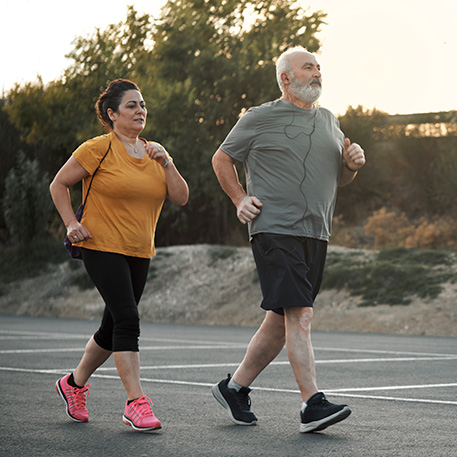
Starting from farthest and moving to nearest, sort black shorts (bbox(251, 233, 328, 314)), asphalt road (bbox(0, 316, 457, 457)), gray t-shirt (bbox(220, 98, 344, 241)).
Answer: gray t-shirt (bbox(220, 98, 344, 241)) → black shorts (bbox(251, 233, 328, 314)) → asphalt road (bbox(0, 316, 457, 457))

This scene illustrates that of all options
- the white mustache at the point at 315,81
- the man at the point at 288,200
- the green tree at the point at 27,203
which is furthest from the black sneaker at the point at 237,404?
the green tree at the point at 27,203

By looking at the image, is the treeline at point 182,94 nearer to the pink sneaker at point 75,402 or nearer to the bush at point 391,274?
the bush at point 391,274

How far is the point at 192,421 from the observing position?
6.52 metres

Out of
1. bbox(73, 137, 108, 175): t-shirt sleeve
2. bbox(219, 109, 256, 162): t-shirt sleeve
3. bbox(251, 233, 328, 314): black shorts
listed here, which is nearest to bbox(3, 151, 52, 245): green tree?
bbox(73, 137, 108, 175): t-shirt sleeve

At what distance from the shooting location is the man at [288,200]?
618 centimetres

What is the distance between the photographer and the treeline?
115 ft

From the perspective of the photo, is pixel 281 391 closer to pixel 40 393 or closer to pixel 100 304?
pixel 40 393

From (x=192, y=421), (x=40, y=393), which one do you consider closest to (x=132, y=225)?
(x=192, y=421)

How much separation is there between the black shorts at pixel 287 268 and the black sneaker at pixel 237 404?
1.93ft

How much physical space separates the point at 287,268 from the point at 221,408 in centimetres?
146

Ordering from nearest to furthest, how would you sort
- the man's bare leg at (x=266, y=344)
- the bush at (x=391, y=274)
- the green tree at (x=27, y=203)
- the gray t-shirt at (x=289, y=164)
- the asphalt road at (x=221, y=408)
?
the asphalt road at (x=221, y=408)
the gray t-shirt at (x=289, y=164)
the man's bare leg at (x=266, y=344)
the bush at (x=391, y=274)
the green tree at (x=27, y=203)

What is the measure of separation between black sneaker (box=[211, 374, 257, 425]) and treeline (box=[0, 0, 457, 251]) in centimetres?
2737

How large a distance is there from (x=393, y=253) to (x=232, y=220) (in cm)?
1066

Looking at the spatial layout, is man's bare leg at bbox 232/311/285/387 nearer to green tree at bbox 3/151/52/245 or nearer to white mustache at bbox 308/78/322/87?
white mustache at bbox 308/78/322/87
